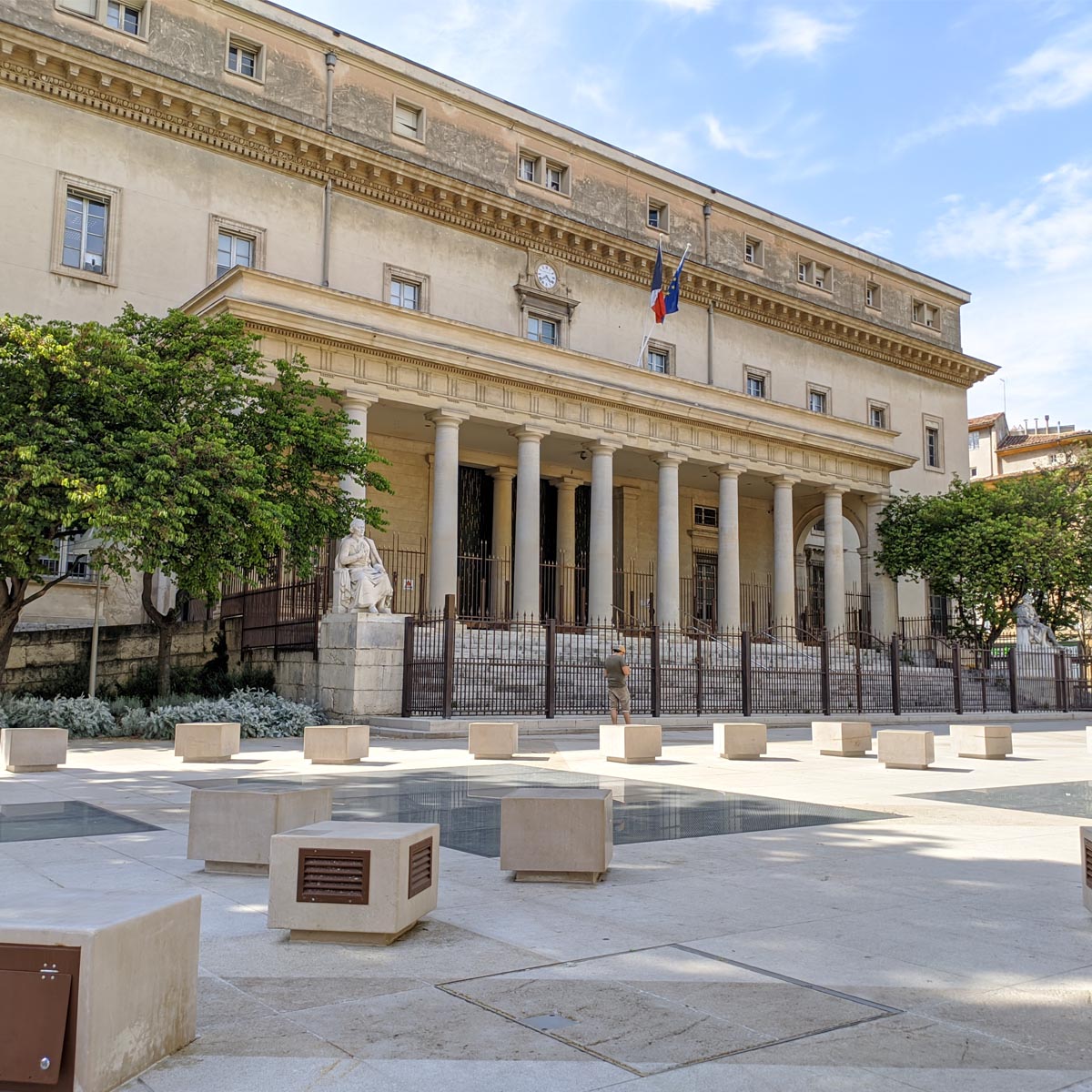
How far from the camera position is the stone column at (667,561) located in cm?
3203

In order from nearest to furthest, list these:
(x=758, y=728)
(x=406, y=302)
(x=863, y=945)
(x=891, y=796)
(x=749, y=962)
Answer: (x=749, y=962), (x=863, y=945), (x=891, y=796), (x=758, y=728), (x=406, y=302)

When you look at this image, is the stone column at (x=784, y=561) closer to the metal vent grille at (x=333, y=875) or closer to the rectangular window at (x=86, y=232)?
the rectangular window at (x=86, y=232)

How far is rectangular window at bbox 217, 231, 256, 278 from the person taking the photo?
29.3 metres

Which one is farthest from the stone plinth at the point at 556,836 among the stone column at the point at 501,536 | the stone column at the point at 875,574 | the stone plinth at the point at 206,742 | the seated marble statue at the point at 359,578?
the stone column at the point at 875,574

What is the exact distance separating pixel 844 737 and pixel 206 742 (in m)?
9.62

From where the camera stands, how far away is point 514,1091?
11.6ft

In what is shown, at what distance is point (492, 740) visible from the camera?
1508 cm

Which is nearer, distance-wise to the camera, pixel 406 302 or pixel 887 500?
pixel 406 302

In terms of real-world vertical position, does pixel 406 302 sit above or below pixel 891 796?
above

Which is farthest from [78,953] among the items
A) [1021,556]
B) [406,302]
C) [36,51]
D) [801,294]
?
[801,294]

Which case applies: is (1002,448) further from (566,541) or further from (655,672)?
(655,672)

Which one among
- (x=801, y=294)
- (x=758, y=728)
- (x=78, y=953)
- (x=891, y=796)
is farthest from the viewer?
(x=801, y=294)

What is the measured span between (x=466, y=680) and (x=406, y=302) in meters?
15.9

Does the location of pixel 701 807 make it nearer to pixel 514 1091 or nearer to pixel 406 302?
pixel 514 1091
